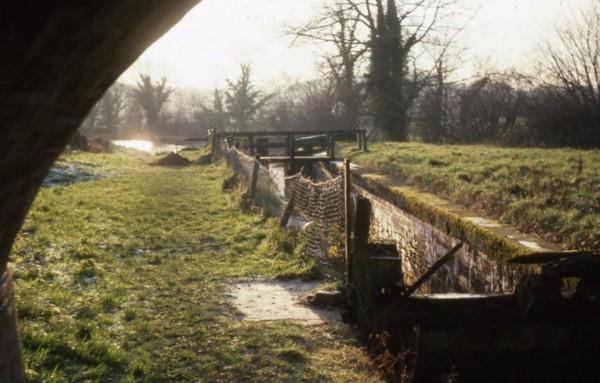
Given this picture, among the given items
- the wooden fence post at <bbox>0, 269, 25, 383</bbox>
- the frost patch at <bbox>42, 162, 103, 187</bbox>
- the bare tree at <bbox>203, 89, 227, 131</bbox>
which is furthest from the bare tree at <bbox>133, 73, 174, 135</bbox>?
the wooden fence post at <bbox>0, 269, 25, 383</bbox>

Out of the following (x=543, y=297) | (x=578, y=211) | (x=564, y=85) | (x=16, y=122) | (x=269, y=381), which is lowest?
(x=269, y=381)

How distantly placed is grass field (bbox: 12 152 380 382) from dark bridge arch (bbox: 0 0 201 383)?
3.03 m

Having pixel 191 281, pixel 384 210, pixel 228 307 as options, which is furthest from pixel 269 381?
pixel 384 210

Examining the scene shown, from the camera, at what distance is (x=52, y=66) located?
97cm

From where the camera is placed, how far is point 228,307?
5613mm

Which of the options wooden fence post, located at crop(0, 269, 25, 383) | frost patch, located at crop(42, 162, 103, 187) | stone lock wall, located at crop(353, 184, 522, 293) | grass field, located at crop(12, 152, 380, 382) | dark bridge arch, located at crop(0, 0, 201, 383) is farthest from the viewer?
frost patch, located at crop(42, 162, 103, 187)

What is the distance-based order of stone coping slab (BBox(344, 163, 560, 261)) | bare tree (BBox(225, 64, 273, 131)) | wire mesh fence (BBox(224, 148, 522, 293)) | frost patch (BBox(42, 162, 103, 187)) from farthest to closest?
bare tree (BBox(225, 64, 273, 131)) < frost patch (BBox(42, 162, 103, 187)) < wire mesh fence (BBox(224, 148, 522, 293)) < stone coping slab (BBox(344, 163, 560, 261))

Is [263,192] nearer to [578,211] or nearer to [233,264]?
[233,264]

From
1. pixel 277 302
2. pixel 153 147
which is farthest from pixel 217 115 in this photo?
pixel 277 302

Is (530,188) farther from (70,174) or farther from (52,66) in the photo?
(70,174)

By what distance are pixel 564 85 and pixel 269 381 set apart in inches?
683

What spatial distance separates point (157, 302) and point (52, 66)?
4.98 m

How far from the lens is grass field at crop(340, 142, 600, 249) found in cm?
496

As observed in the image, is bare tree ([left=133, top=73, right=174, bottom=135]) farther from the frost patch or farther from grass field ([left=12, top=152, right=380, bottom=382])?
grass field ([left=12, top=152, right=380, bottom=382])
